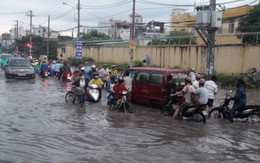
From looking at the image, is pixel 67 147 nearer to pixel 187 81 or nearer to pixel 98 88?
pixel 187 81

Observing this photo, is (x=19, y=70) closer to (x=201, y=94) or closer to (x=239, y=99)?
(x=201, y=94)

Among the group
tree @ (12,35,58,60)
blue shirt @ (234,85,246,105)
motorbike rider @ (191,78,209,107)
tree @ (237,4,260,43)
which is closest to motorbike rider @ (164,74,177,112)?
motorbike rider @ (191,78,209,107)

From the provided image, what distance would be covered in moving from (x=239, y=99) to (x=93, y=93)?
6.50 meters

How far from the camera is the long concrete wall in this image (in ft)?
89.8

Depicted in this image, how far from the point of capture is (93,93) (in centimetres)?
1695

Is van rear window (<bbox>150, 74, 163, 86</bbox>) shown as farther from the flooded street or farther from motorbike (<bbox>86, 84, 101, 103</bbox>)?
motorbike (<bbox>86, 84, 101, 103</bbox>)

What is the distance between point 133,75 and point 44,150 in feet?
28.6

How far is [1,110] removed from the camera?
47.0 ft

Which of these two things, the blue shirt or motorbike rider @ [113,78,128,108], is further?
motorbike rider @ [113,78,128,108]

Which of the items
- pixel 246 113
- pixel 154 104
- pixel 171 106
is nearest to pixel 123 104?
pixel 154 104

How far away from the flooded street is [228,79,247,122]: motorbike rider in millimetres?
375

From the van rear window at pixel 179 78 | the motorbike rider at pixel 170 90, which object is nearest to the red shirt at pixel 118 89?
the motorbike rider at pixel 170 90

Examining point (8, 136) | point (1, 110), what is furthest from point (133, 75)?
point (8, 136)

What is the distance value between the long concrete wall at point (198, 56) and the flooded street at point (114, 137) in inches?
445
